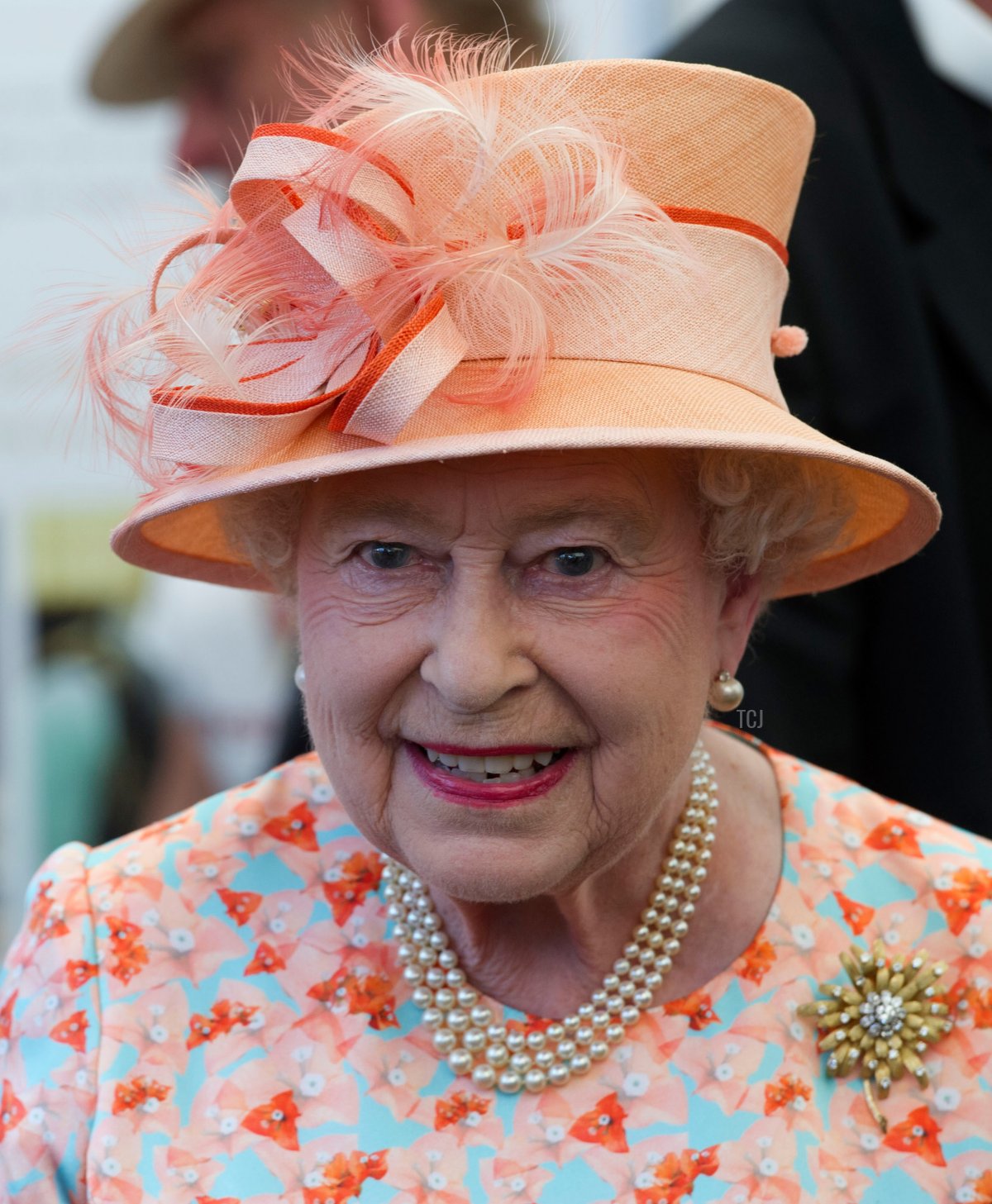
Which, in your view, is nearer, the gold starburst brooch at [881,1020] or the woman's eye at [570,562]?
the woman's eye at [570,562]

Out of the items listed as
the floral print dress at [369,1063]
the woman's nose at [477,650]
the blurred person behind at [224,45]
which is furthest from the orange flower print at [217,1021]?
the blurred person behind at [224,45]

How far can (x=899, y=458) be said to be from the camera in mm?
2641

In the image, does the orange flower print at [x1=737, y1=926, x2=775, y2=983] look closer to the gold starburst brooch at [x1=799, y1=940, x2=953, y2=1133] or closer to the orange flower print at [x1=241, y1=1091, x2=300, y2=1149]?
the gold starburst brooch at [x1=799, y1=940, x2=953, y2=1133]

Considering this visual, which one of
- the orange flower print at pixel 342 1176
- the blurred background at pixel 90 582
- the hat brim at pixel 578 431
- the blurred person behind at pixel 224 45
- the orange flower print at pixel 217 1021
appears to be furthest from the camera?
the blurred background at pixel 90 582

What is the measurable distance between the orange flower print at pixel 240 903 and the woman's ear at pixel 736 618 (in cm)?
67

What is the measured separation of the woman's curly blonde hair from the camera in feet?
5.60

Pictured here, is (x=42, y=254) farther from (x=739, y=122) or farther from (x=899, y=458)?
(x=739, y=122)

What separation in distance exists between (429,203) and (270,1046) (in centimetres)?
101

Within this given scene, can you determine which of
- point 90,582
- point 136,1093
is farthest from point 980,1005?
point 90,582

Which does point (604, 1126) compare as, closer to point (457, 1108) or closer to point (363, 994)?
point (457, 1108)

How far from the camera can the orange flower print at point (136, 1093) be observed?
1.81 meters

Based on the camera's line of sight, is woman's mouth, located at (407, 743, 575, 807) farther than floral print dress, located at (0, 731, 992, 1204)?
No

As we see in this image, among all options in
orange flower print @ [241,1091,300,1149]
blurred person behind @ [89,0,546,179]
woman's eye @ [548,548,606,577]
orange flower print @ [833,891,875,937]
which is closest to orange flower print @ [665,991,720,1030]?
orange flower print @ [833,891,875,937]

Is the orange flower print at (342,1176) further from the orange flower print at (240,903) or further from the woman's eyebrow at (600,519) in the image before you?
the woman's eyebrow at (600,519)
